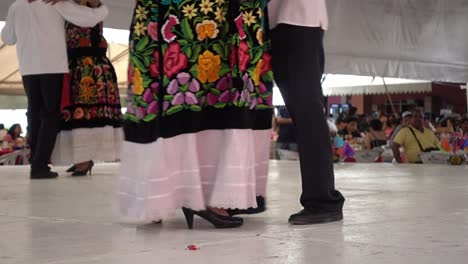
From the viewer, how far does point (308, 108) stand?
8.98ft

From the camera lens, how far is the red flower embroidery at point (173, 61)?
2.57 meters

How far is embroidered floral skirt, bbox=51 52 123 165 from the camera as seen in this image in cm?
569

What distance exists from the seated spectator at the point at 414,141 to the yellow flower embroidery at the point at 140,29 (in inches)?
260

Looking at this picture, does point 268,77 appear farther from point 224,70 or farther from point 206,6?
point 206,6

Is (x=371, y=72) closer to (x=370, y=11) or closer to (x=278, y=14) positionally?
(x=370, y=11)

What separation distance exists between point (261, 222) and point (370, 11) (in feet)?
26.6

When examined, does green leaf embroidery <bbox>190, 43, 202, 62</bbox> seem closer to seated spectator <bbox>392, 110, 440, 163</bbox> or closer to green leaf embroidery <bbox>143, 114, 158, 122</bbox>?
green leaf embroidery <bbox>143, 114, 158, 122</bbox>

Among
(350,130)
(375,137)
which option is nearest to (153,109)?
(375,137)

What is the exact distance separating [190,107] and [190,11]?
328mm

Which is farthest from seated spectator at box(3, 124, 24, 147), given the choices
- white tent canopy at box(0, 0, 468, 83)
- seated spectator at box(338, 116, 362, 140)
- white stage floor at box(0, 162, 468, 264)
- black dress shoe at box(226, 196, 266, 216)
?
black dress shoe at box(226, 196, 266, 216)

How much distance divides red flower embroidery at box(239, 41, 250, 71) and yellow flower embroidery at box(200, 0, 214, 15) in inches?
6.3

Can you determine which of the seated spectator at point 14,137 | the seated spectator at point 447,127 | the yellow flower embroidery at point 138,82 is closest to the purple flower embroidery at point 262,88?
the yellow flower embroidery at point 138,82

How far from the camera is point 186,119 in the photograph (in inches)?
102

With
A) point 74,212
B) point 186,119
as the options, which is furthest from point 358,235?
point 74,212
